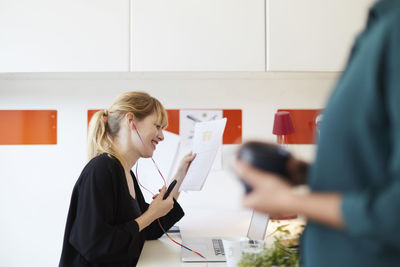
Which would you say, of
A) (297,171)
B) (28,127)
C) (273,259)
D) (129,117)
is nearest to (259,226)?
Answer: (273,259)

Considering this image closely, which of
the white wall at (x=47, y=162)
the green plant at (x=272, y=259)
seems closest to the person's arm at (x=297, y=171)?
the green plant at (x=272, y=259)

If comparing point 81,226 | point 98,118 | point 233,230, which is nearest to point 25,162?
point 98,118

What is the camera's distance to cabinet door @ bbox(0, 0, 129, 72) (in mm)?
1814

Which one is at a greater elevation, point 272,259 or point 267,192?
point 267,192

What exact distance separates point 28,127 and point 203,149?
117 centimetres

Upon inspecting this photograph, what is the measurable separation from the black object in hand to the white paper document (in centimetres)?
82

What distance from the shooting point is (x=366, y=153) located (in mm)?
526

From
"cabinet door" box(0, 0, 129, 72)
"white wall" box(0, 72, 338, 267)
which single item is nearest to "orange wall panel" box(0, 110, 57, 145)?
"white wall" box(0, 72, 338, 267)

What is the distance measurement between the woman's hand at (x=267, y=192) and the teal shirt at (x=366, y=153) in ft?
0.20

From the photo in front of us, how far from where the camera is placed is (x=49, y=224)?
7.14 ft

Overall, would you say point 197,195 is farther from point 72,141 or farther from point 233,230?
point 72,141

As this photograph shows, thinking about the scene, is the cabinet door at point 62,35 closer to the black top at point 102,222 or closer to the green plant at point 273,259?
the black top at point 102,222

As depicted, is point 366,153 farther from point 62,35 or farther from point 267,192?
point 62,35

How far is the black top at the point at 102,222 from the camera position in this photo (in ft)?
4.21
